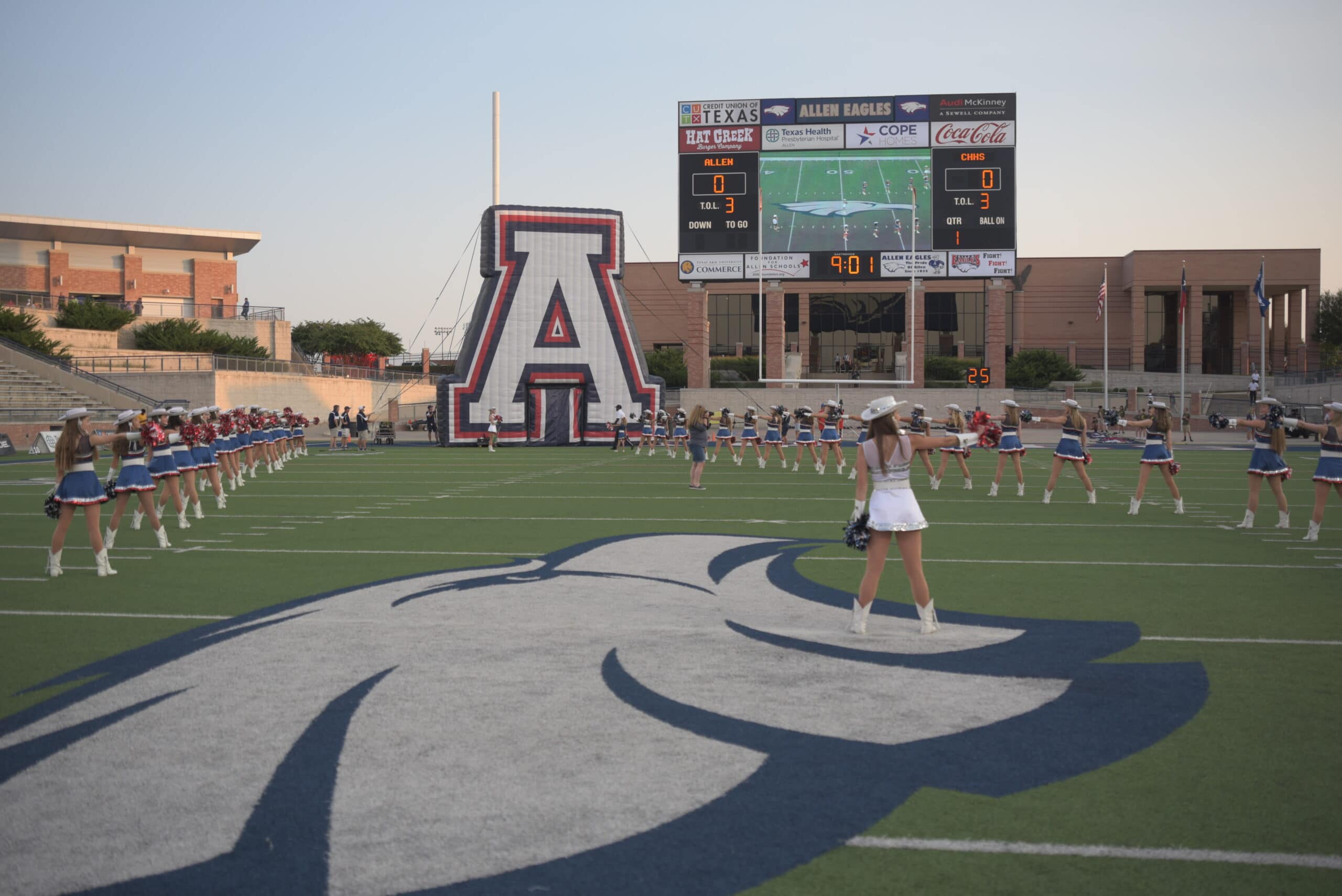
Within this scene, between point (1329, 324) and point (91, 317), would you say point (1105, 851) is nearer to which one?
point (91, 317)

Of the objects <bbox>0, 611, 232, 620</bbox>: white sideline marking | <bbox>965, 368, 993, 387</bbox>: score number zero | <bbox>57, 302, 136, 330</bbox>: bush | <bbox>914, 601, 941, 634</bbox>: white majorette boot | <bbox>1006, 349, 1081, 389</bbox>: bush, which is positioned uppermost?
<bbox>57, 302, 136, 330</bbox>: bush

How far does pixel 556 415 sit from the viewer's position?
36.8 metres

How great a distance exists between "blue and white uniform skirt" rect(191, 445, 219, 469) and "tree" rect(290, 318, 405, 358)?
7360 cm

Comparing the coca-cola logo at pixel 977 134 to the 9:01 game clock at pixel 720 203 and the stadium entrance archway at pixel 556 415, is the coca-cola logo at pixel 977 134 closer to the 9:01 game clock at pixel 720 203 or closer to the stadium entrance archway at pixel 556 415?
the 9:01 game clock at pixel 720 203


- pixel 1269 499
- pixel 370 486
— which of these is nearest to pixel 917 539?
pixel 1269 499

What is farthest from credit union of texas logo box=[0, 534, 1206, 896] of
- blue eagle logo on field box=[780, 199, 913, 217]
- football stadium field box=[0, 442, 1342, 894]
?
blue eagle logo on field box=[780, 199, 913, 217]

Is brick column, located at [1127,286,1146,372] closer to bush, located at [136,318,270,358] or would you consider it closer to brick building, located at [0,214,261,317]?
bush, located at [136,318,270,358]

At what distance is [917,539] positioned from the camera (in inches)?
272

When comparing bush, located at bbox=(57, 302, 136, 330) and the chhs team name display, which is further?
bush, located at bbox=(57, 302, 136, 330)

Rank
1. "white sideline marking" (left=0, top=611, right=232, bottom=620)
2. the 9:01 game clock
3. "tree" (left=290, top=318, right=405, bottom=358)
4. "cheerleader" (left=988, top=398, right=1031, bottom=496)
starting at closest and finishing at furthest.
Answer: "white sideline marking" (left=0, top=611, right=232, bottom=620), "cheerleader" (left=988, top=398, right=1031, bottom=496), the 9:01 game clock, "tree" (left=290, top=318, right=405, bottom=358)

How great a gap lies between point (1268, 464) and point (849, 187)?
94.9 ft

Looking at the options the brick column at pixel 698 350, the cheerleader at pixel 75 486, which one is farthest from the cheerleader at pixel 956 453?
the brick column at pixel 698 350

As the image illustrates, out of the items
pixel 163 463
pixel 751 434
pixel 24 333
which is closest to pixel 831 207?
pixel 751 434

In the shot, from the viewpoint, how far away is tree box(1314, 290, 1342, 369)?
206 feet
